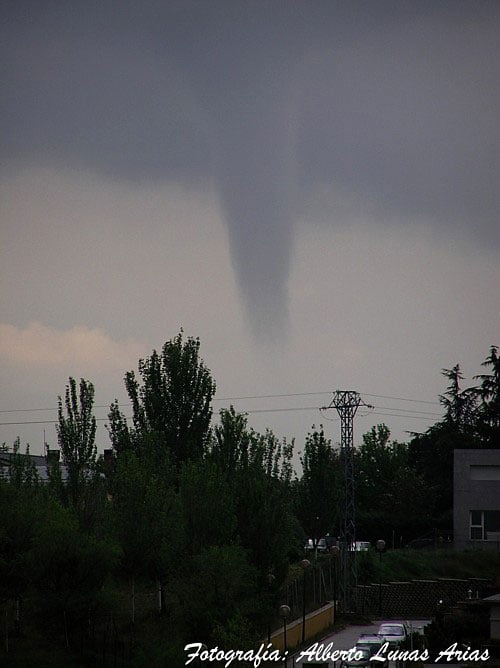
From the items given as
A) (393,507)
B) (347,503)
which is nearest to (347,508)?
(347,503)

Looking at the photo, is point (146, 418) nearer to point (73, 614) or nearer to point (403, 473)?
point (73, 614)

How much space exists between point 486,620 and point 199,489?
12364 mm

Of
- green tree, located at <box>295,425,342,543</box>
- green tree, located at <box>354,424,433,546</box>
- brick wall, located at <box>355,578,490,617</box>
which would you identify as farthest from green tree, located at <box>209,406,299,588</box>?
green tree, located at <box>354,424,433,546</box>

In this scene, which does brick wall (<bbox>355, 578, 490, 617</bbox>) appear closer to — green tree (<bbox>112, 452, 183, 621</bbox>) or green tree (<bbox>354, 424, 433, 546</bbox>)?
green tree (<bbox>112, 452, 183, 621</bbox>)

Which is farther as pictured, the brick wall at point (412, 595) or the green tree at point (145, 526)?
the brick wall at point (412, 595)

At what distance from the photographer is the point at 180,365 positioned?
55344mm

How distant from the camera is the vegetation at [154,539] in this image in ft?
120

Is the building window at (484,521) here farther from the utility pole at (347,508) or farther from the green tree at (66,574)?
the green tree at (66,574)

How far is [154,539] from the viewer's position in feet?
139

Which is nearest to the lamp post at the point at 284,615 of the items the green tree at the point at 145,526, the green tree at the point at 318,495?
the green tree at the point at 145,526

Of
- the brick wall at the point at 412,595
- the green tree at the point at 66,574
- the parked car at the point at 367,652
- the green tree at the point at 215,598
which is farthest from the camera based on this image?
the brick wall at the point at 412,595

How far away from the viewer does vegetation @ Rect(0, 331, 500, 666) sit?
36.6m

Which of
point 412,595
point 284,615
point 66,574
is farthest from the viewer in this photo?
point 412,595

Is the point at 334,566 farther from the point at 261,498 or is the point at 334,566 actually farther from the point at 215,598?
the point at 215,598
